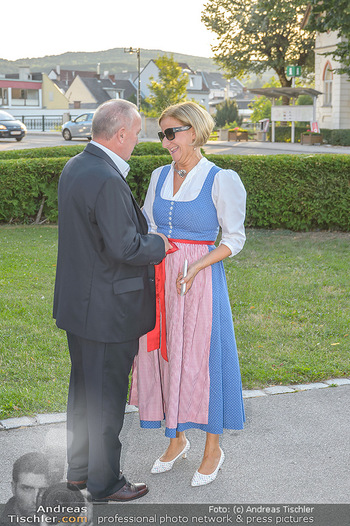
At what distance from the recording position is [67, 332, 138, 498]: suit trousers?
3346 mm

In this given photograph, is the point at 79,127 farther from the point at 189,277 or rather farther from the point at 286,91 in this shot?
the point at 189,277

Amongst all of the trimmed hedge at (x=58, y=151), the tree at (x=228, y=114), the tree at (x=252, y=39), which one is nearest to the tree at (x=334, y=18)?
the trimmed hedge at (x=58, y=151)

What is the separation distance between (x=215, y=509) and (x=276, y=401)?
1565 millimetres

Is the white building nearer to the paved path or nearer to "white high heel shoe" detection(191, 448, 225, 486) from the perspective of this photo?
the paved path

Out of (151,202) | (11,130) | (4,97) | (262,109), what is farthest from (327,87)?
(4,97)

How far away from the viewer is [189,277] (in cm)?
362

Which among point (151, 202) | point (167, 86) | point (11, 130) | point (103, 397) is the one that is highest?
point (167, 86)

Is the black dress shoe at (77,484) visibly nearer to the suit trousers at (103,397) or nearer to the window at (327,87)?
the suit trousers at (103,397)

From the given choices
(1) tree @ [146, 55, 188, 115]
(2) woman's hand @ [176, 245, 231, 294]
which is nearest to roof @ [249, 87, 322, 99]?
(1) tree @ [146, 55, 188, 115]

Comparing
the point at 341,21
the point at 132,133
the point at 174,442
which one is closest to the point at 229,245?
the point at 132,133

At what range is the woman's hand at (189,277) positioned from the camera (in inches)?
142

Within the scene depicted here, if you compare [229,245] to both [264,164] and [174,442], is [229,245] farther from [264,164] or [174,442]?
[264,164]

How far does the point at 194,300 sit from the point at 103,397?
773 millimetres

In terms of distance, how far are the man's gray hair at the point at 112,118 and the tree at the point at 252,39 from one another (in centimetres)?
4639
